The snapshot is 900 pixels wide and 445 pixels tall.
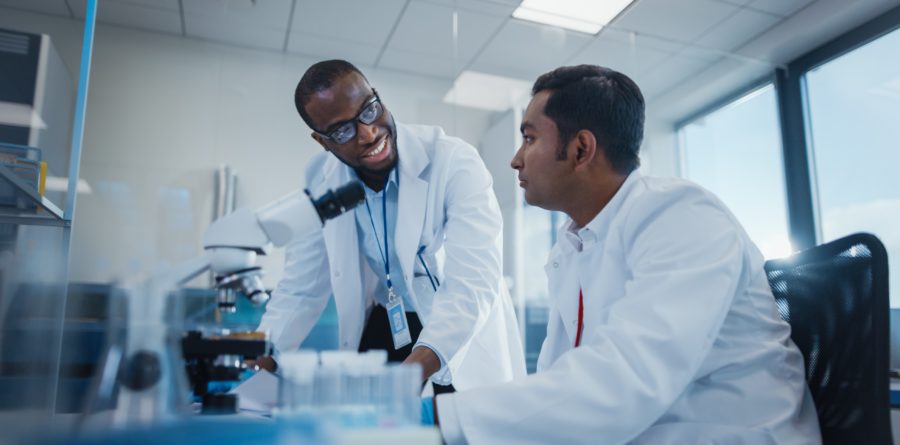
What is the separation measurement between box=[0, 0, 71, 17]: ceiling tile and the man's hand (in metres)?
3.04

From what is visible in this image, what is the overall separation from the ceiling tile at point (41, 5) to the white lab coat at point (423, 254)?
231 centimetres

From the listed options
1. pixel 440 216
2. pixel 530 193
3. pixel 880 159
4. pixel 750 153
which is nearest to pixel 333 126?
pixel 440 216

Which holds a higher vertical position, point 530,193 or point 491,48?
point 491,48

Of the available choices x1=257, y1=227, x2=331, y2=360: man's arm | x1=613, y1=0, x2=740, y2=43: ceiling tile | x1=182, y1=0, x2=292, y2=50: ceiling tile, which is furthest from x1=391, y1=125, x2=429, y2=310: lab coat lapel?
x1=613, y1=0, x2=740, y2=43: ceiling tile

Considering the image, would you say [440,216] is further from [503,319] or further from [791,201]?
[791,201]

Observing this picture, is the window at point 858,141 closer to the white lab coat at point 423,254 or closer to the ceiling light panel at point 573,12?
the ceiling light panel at point 573,12

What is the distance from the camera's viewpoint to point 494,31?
3.30m

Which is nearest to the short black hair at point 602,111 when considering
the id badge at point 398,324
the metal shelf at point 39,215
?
the id badge at point 398,324

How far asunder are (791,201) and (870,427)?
3228mm

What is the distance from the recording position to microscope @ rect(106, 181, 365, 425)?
0.59m

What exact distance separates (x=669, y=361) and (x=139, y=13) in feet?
10.6

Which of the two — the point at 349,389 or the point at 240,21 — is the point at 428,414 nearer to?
the point at 349,389

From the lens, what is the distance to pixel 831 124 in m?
3.48

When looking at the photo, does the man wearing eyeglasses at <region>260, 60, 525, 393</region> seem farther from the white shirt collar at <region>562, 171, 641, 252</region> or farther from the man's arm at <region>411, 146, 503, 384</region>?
the white shirt collar at <region>562, 171, 641, 252</region>
